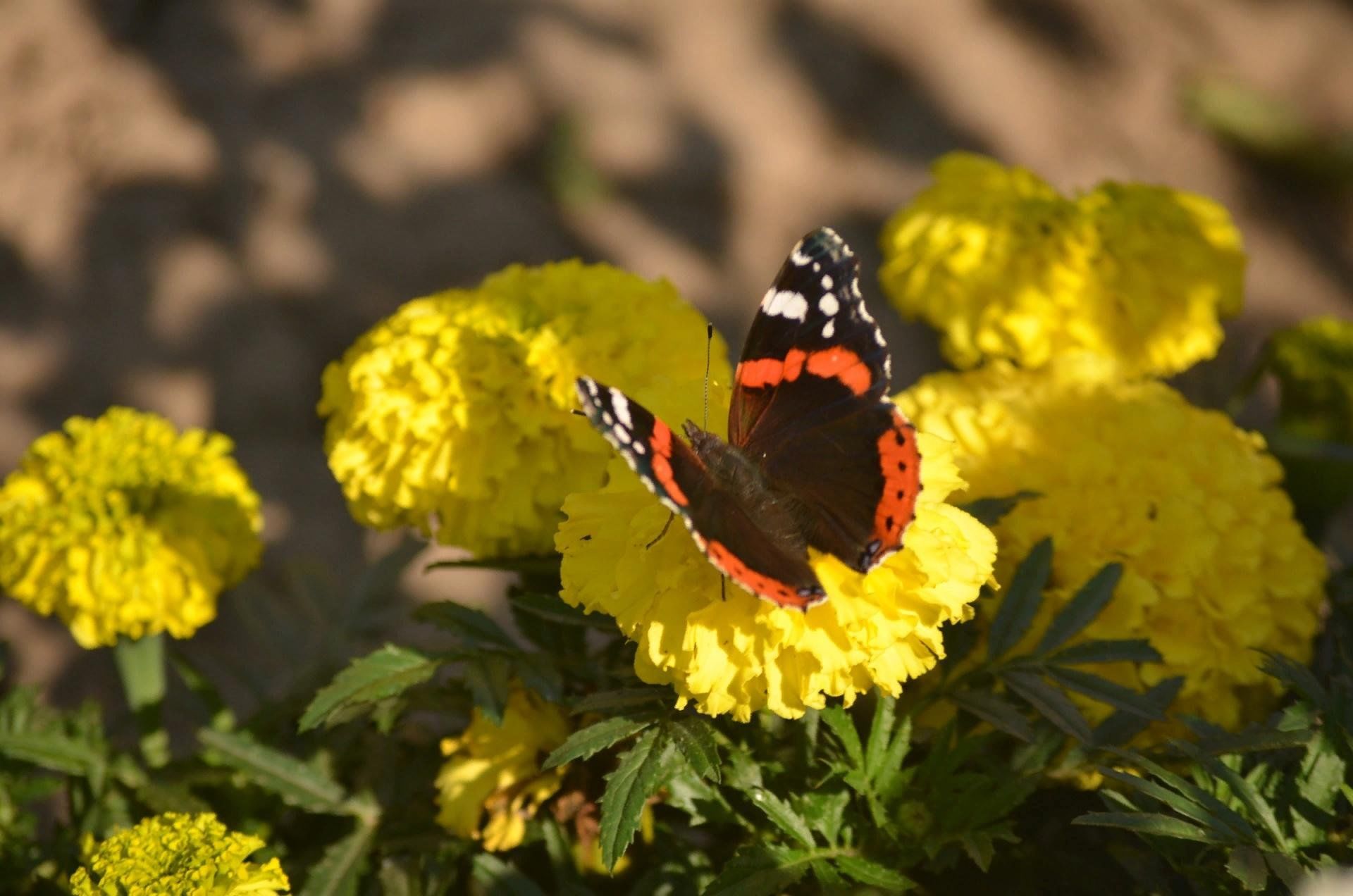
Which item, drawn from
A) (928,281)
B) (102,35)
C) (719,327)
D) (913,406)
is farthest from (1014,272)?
(102,35)

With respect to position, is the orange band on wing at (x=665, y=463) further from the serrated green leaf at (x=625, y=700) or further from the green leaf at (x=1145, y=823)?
the green leaf at (x=1145, y=823)

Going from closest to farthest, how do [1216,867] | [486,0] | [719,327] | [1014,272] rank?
[1216,867] → [1014,272] → [719,327] → [486,0]

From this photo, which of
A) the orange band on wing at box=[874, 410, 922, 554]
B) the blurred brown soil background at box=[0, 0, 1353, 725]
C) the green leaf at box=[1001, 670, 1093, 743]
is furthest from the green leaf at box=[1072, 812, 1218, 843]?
the blurred brown soil background at box=[0, 0, 1353, 725]

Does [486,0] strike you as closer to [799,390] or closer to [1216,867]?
[799,390]

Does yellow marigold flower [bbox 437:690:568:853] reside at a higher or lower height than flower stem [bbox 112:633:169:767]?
higher

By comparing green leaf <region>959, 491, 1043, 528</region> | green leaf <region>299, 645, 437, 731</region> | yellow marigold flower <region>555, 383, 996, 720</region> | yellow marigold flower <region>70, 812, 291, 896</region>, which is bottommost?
yellow marigold flower <region>70, 812, 291, 896</region>

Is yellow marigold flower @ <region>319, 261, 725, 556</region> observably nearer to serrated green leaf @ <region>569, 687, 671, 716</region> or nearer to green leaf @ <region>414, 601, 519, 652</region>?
green leaf @ <region>414, 601, 519, 652</region>
